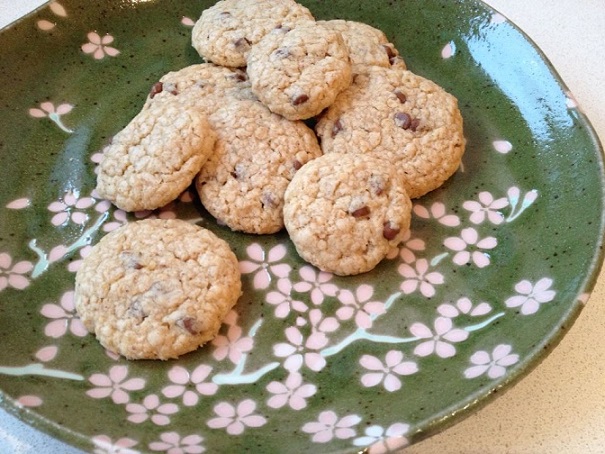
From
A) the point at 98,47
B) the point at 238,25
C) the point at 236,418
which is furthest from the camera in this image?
the point at 98,47

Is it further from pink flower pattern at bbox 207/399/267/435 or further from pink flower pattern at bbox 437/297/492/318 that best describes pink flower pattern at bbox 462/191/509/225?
pink flower pattern at bbox 207/399/267/435

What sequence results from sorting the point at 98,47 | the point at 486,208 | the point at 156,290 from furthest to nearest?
the point at 98,47
the point at 486,208
the point at 156,290

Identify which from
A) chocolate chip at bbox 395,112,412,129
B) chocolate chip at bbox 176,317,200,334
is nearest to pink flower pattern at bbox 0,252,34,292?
chocolate chip at bbox 176,317,200,334

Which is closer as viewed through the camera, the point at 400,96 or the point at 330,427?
the point at 330,427

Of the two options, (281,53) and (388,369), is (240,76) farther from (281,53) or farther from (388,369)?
(388,369)

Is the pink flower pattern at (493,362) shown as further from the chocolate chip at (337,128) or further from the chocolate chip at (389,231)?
the chocolate chip at (337,128)

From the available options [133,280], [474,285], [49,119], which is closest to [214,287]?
[133,280]

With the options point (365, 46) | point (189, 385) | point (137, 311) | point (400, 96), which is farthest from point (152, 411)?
point (365, 46)
